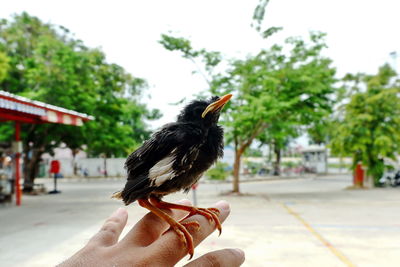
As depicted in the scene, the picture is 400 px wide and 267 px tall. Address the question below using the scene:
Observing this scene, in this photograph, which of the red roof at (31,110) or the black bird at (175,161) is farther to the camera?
the red roof at (31,110)

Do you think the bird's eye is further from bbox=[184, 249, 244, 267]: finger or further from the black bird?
bbox=[184, 249, 244, 267]: finger

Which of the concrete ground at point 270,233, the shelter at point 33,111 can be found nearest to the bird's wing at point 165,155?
the concrete ground at point 270,233

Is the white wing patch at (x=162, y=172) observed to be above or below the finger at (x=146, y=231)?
above

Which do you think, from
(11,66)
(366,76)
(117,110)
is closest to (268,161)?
(366,76)

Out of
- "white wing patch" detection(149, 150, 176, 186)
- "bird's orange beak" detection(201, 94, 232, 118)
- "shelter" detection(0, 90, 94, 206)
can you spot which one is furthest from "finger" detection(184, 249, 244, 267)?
"shelter" detection(0, 90, 94, 206)

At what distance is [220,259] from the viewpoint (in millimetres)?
1349

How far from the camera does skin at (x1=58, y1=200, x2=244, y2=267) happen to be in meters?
1.25

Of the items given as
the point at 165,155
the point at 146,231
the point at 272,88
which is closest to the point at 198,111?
the point at 165,155

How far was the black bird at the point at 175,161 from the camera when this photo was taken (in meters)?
1.29

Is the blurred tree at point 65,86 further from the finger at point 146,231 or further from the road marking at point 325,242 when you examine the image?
the finger at point 146,231

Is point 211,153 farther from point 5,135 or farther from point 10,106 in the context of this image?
point 5,135

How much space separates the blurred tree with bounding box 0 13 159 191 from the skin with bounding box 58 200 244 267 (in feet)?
31.8

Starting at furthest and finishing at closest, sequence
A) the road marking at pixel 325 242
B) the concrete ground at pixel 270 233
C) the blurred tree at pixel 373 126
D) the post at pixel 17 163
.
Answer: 1. the blurred tree at pixel 373 126
2. the post at pixel 17 163
3. the concrete ground at pixel 270 233
4. the road marking at pixel 325 242

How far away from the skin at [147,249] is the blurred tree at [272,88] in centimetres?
865
